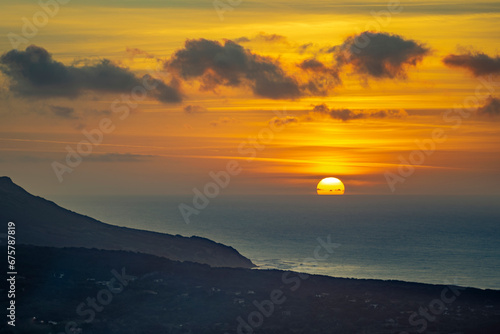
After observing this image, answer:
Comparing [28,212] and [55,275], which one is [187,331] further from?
[28,212]

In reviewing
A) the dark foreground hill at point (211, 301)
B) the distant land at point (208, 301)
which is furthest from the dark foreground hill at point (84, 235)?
the dark foreground hill at point (211, 301)

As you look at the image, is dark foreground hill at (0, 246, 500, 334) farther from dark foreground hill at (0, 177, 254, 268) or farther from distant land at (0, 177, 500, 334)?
dark foreground hill at (0, 177, 254, 268)

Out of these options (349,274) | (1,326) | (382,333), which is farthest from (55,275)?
(349,274)

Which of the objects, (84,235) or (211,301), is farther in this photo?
(84,235)

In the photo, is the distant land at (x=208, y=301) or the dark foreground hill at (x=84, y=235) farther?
the dark foreground hill at (x=84, y=235)

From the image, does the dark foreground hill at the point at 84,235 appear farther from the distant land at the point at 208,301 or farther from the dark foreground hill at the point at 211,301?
the dark foreground hill at the point at 211,301

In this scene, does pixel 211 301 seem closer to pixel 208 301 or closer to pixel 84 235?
pixel 208 301

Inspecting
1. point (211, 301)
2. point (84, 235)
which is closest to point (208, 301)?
point (211, 301)
